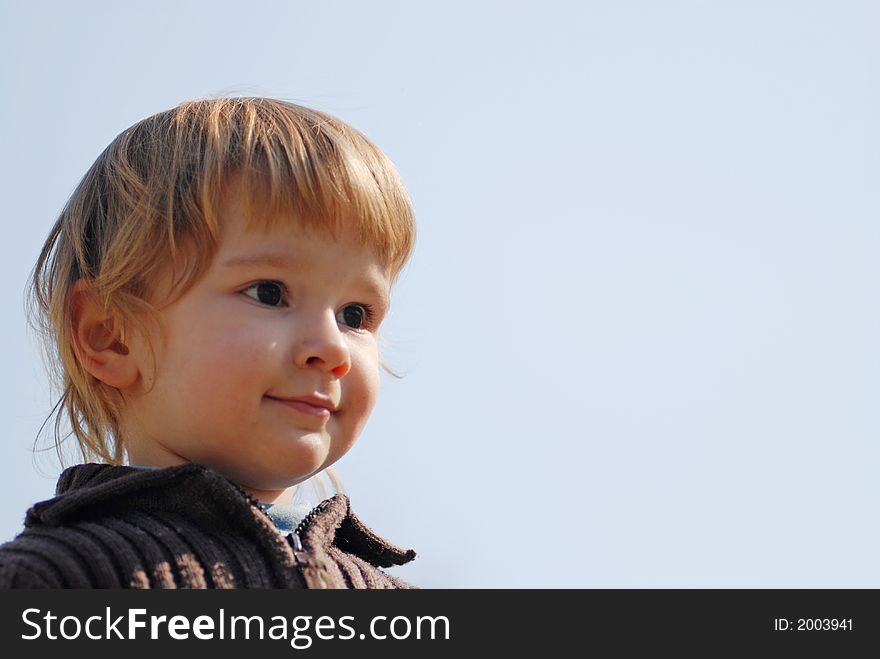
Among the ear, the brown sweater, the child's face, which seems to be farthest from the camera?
the ear

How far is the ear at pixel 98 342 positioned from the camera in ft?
7.39

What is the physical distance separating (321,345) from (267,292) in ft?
0.46

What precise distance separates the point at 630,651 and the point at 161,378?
3.19 feet

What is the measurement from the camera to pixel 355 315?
2.33 meters

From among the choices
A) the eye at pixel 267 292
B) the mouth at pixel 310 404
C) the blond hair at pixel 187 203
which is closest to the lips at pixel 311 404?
the mouth at pixel 310 404

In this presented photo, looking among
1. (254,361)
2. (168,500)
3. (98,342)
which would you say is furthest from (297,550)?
(98,342)

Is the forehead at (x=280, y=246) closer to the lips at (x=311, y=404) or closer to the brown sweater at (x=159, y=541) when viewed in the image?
the lips at (x=311, y=404)

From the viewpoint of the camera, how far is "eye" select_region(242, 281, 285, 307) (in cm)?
214

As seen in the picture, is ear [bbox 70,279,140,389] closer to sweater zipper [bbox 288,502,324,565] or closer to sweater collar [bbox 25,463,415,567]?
sweater collar [bbox 25,463,415,567]

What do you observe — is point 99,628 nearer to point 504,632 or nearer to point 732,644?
point 504,632

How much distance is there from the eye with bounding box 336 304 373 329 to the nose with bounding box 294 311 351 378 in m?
0.12

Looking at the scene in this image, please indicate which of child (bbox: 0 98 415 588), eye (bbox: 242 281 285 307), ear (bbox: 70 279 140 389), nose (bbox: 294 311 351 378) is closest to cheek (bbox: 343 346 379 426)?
child (bbox: 0 98 415 588)

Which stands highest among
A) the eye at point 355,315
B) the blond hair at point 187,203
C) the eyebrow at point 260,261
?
the blond hair at point 187,203

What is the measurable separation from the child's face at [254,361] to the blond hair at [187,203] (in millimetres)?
48
